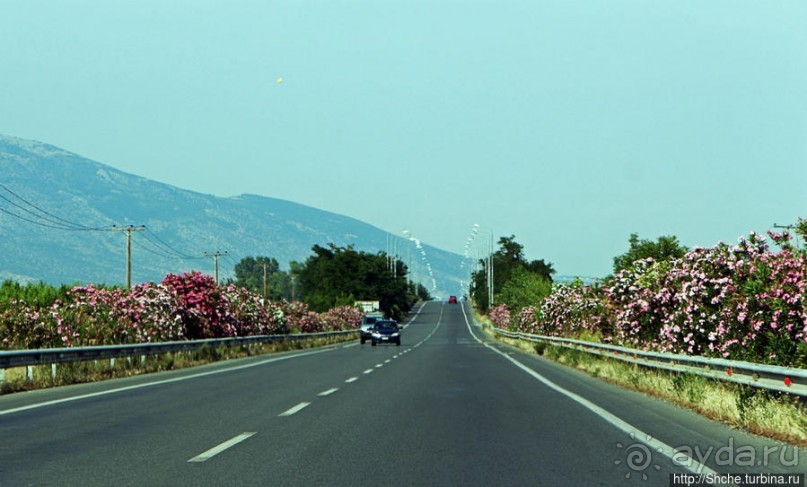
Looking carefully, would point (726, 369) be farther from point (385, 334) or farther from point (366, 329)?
point (366, 329)

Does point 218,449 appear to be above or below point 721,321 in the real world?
below

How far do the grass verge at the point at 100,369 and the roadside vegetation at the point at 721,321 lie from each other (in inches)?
446

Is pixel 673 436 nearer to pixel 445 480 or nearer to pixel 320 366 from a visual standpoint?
pixel 445 480

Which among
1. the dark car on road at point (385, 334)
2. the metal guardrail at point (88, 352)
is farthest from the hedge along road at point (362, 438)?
the dark car on road at point (385, 334)

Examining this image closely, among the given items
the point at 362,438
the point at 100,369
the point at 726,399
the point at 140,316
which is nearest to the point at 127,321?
the point at 140,316

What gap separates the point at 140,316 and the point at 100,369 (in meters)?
11.9

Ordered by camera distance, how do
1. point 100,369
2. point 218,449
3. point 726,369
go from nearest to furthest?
point 218,449
point 726,369
point 100,369

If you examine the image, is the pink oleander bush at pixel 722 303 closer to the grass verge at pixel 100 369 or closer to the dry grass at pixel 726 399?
the dry grass at pixel 726 399

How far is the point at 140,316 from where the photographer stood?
123 feet

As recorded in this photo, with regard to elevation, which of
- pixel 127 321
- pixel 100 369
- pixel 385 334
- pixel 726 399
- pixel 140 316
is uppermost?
pixel 140 316

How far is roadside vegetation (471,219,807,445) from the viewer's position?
14.1 metres

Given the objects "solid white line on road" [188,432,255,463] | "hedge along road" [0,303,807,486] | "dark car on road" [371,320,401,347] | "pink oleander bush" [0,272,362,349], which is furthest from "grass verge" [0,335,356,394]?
"dark car on road" [371,320,401,347]

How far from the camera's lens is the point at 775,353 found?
1838 centimetres

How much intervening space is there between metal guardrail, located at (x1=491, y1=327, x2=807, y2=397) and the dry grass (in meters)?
0.16
